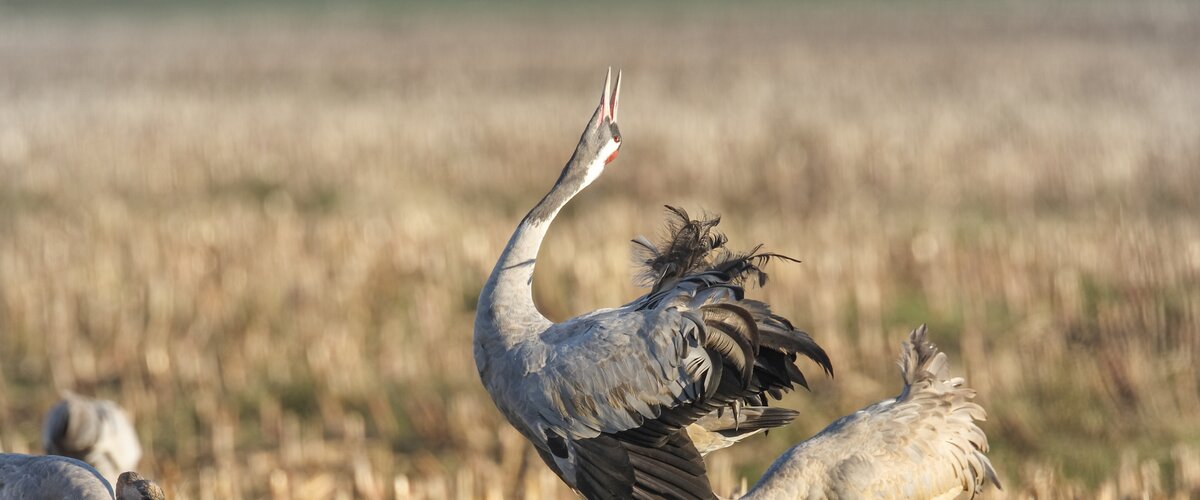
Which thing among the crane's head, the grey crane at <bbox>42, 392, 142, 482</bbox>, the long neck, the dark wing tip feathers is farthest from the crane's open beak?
the grey crane at <bbox>42, 392, 142, 482</bbox>

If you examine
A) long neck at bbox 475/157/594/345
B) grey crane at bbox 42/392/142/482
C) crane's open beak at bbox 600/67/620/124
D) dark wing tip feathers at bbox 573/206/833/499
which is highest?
crane's open beak at bbox 600/67/620/124

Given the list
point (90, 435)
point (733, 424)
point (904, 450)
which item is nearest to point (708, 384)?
point (733, 424)

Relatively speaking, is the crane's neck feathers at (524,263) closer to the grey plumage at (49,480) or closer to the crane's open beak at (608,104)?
the crane's open beak at (608,104)

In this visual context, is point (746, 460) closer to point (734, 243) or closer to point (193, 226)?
point (734, 243)

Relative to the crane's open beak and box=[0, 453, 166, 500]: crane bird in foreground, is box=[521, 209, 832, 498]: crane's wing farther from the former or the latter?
box=[0, 453, 166, 500]: crane bird in foreground

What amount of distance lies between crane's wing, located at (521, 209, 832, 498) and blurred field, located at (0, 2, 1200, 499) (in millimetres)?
1764

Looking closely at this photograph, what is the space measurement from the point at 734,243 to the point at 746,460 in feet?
12.3

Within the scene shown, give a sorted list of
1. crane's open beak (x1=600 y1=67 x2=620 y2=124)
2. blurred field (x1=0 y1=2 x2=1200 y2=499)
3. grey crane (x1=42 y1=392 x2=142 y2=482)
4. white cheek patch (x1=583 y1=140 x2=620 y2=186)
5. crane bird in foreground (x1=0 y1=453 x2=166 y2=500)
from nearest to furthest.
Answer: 1. crane's open beak (x1=600 y1=67 x2=620 y2=124)
2. white cheek patch (x1=583 y1=140 x2=620 y2=186)
3. crane bird in foreground (x1=0 y1=453 x2=166 y2=500)
4. grey crane (x1=42 y1=392 x2=142 y2=482)
5. blurred field (x1=0 y1=2 x2=1200 y2=499)

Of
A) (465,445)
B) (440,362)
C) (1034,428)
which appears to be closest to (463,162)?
(440,362)

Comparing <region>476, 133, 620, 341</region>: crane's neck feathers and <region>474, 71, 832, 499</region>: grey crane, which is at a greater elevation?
<region>476, 133, 620, 341</region>: crane's neck feathers

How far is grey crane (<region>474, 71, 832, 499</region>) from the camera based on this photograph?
3875 millimetres

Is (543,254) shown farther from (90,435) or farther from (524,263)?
(524,263)

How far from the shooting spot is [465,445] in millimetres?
6848

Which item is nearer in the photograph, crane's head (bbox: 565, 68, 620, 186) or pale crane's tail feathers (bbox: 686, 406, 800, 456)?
crane's head (bbox: 565, 68, 620, 186)
